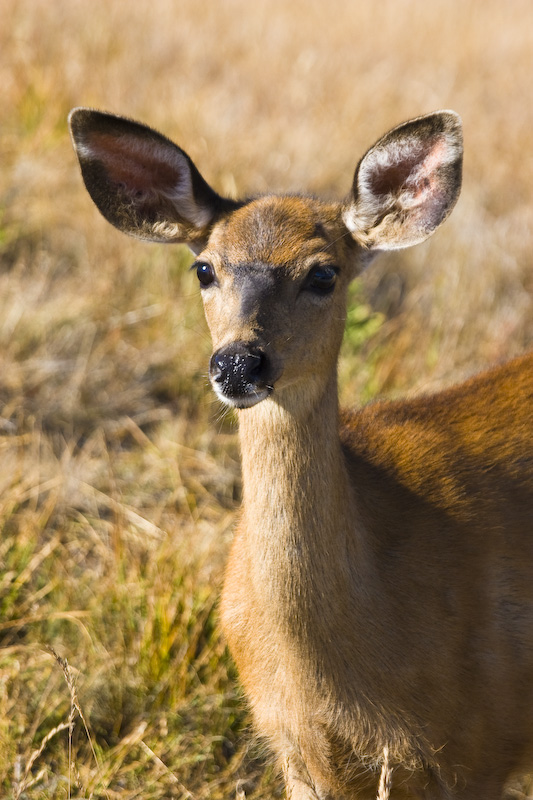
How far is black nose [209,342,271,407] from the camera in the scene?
8.79ft

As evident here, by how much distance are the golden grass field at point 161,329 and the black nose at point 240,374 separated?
0.92 meters

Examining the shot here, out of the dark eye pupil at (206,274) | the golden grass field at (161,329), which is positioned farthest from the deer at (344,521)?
the golden grass field at (161,329)

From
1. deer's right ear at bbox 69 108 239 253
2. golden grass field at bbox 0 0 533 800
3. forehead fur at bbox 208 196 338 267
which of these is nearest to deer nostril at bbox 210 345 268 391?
forehead fur at bbox 208 196 338 267

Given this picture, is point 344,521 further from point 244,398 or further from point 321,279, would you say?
point 321,279

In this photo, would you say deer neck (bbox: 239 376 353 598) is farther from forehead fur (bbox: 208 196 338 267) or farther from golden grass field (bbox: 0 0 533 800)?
golden grass field (bbox: 0 0 533 800)

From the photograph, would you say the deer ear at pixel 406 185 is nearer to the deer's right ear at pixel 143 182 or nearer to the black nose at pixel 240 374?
the deer's right ear at pixel 143 182

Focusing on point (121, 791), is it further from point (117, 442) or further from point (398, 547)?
point (117, 442)

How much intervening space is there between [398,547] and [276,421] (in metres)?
0.62

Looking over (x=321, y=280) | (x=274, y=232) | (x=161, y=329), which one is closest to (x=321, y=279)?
(x=321, y=280)

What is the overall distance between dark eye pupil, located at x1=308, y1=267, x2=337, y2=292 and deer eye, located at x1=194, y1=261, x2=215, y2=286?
0.30m

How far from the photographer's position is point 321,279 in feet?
10.3

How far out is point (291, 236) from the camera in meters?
3.18

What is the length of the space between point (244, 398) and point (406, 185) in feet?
3.70

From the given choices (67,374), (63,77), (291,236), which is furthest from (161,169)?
(63,77)
